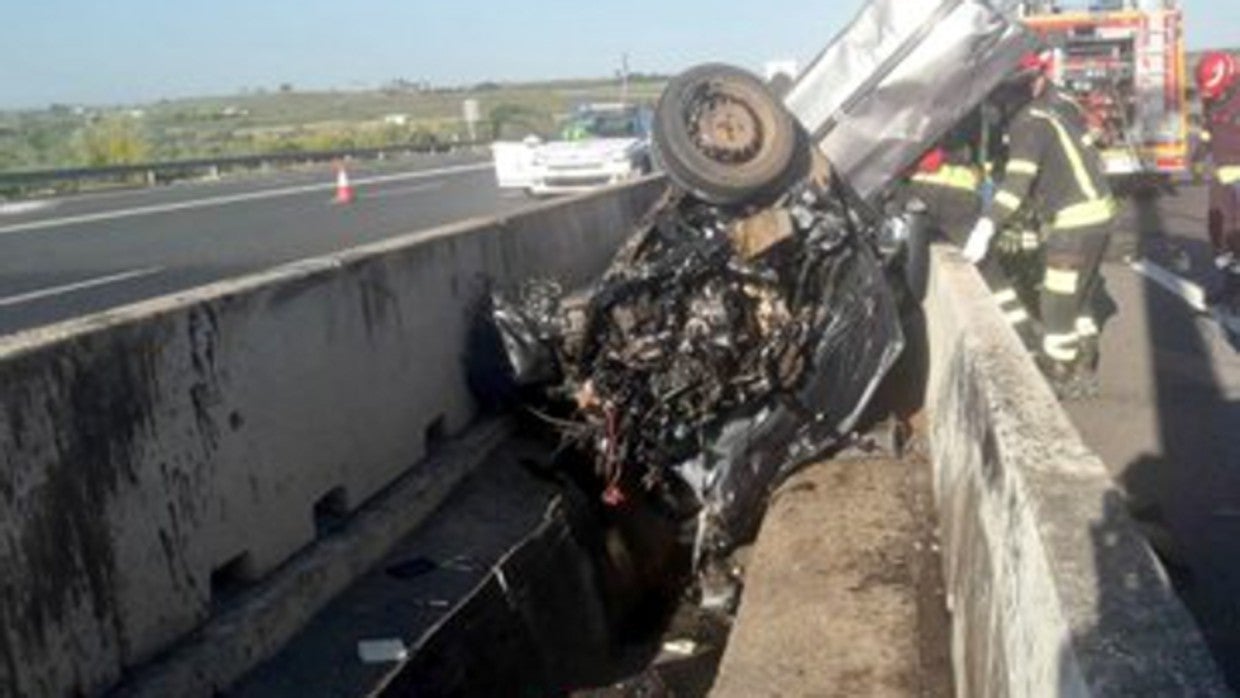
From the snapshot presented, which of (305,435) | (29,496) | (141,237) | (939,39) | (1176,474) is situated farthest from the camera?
(141,237)

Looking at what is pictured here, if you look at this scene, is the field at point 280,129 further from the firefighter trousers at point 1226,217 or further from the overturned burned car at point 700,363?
the firefighter trousers at point 1226,217

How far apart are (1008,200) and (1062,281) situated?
571 millimetres

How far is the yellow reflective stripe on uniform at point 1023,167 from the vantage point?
8.12m

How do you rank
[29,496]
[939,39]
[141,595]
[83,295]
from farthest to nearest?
[83,295] < [939,39] < [141,595] < [29,496]

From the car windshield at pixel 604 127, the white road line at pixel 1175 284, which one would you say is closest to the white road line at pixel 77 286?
the white road line at pixel 1175 284

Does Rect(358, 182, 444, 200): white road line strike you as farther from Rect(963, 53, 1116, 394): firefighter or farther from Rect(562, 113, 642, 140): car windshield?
Rect(963, 53, 1116, 394): firefighter

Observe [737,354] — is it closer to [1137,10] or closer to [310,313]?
[310,313]

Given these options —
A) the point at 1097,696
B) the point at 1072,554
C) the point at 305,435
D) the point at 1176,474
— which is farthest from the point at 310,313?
the point at 1176,474

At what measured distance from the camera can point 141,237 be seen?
1909 cm

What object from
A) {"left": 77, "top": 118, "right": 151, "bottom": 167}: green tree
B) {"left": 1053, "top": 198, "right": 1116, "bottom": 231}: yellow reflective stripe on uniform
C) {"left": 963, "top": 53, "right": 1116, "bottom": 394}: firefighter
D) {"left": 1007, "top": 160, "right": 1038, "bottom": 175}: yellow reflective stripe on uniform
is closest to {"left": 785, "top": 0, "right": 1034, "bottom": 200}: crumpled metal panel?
{"left": 963, "top": 53, "right": 1116, "bottom": 394}: firefighter

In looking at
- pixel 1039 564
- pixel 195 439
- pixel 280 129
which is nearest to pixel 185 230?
pixel 195 439

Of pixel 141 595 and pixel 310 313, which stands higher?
pixel 310 313

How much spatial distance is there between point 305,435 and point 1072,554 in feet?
9.83

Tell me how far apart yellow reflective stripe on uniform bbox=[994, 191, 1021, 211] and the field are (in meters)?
2.06
